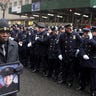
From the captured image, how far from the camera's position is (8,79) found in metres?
4.16

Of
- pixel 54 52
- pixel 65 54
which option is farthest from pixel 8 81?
pixel 54 52

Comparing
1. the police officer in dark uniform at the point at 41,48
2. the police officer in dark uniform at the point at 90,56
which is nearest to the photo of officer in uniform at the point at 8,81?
the police officer in dark uniform at the point at 90,56

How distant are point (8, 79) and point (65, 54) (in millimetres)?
5753

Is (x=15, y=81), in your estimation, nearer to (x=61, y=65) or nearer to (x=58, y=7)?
(x=61, y=65)

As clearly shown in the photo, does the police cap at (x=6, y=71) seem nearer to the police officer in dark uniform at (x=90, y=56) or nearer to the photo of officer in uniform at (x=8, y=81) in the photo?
the photo of officer in uniform at (x=8, y=81)

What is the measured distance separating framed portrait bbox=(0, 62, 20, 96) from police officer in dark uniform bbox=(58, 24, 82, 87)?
541 cm

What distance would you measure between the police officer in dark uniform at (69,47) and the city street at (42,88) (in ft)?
1.45

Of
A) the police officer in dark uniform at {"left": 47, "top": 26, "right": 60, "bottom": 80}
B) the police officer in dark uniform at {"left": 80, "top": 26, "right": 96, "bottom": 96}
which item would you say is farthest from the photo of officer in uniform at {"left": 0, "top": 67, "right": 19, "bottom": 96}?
the police officer in dark uniform at {"left": 47, "top": 26, "right": 60, "bottom": 80}

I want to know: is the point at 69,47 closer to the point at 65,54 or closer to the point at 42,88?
the point at 65,54

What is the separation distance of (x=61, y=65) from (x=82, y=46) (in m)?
2.12

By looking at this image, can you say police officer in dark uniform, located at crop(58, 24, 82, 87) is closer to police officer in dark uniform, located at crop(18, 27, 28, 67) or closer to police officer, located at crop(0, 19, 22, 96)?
police officer in dark uniform, located at crop(18, 27, 28, 67)

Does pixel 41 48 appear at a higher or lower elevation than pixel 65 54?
lower

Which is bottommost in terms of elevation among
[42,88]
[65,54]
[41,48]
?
[42,88]

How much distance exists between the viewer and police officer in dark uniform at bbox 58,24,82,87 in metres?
9.65
